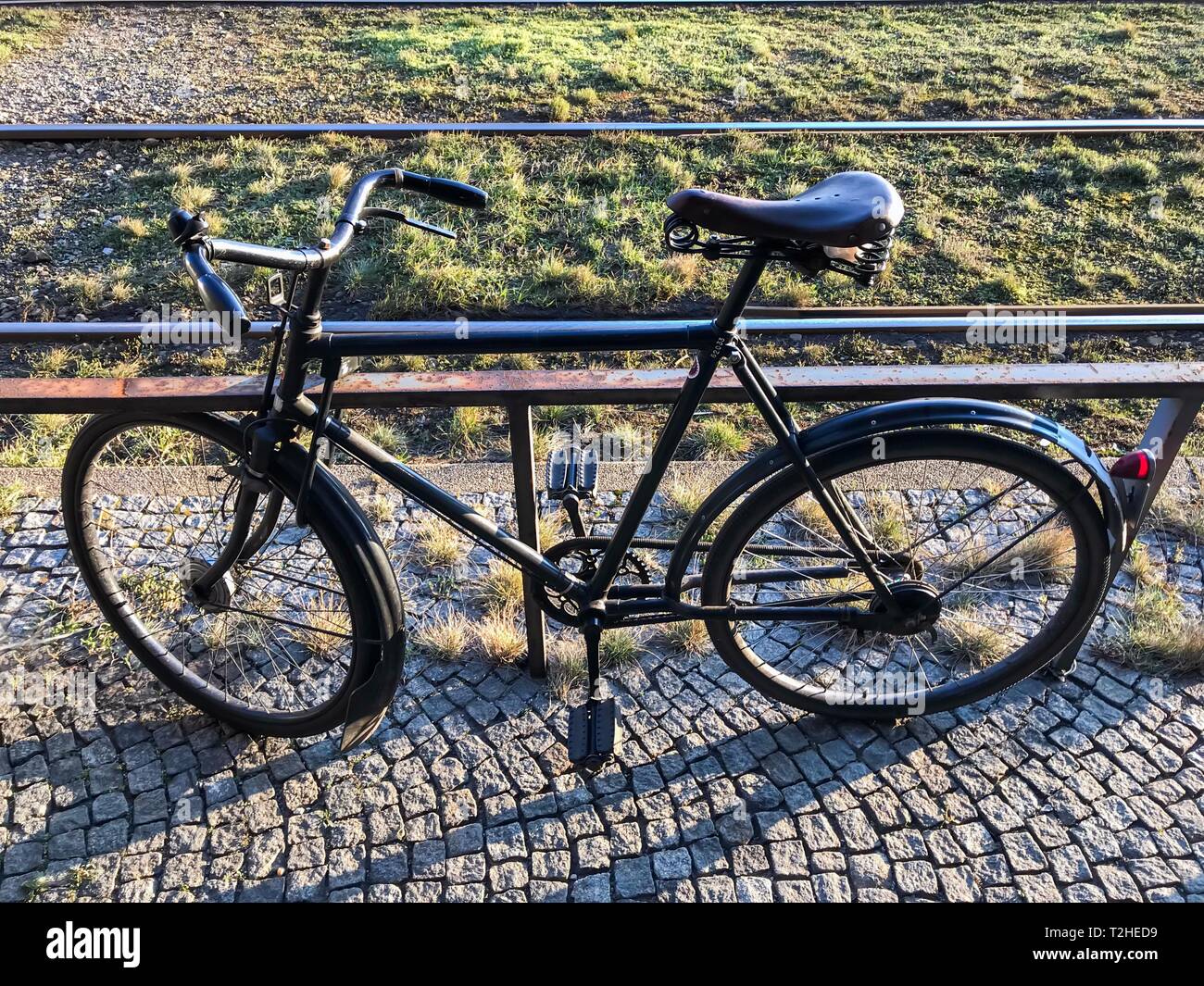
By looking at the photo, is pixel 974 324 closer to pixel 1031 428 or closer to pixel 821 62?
pixel 1031 428

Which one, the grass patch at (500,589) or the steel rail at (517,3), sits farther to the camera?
the steel rail at (517,3)

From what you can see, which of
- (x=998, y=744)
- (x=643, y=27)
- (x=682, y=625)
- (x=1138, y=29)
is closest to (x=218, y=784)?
(x=682, y=625)

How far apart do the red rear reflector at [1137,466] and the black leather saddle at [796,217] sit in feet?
3.33

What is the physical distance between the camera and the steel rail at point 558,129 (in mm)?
7520

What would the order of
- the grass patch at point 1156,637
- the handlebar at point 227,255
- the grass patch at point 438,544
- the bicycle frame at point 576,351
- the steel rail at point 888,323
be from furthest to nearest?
the steel rail at point 888,323, the grass patch at point 438,544, the grass patch at point 1156,637, the bicycle frame at point 576,351, the handlebar at point 227,255

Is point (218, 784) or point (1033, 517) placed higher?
point (1033, 517)

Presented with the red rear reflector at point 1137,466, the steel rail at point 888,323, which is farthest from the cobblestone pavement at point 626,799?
the steel rail at point 888,323

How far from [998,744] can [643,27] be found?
9.45m

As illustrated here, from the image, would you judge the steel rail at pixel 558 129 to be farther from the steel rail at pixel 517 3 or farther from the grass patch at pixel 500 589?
the grass patch at pixel 500 589

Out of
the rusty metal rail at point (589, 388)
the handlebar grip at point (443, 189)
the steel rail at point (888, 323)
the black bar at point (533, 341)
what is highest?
the handlebar grip at point (443, 189)

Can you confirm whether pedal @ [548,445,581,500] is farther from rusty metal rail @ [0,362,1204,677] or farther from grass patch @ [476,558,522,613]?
grass patch @ [476,558,522,613]

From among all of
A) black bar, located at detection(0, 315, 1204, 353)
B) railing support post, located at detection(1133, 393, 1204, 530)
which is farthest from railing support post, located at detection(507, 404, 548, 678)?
black bar, located at detection(0, 315, 1204, 353)

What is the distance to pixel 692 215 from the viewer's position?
228cm

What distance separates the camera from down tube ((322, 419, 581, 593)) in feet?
8.39
